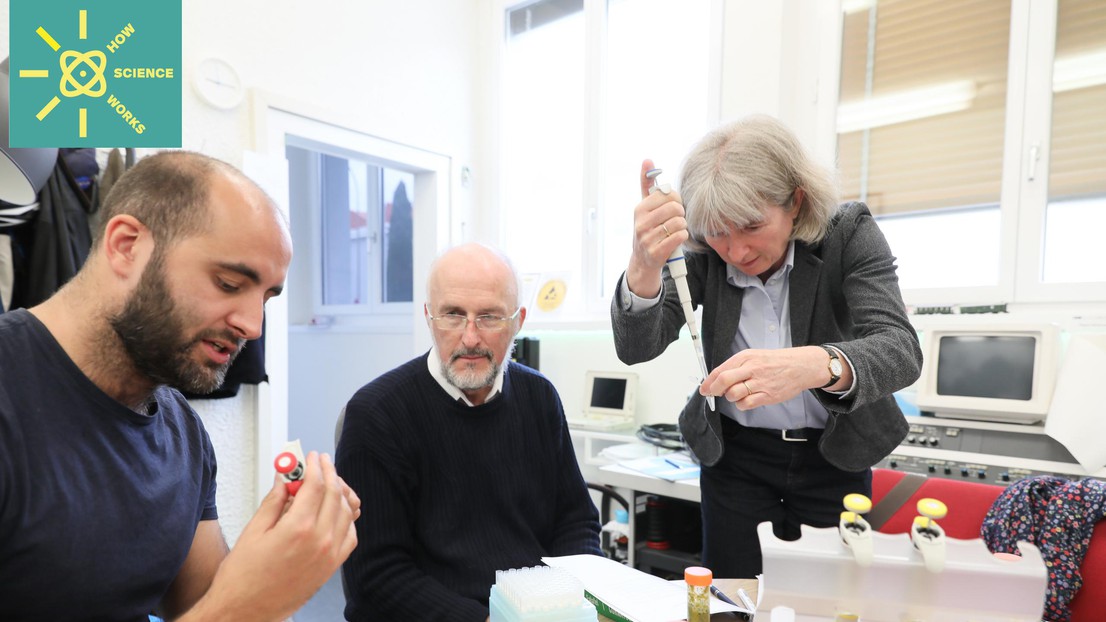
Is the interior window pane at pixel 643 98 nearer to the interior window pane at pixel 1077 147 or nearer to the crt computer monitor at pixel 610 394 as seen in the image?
the crt computer monitor at pixel 610 394

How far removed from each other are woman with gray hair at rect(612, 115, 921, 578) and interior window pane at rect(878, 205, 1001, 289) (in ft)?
5.25

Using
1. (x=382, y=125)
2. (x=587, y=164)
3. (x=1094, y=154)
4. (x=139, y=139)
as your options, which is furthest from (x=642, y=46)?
(x=139, y=139)

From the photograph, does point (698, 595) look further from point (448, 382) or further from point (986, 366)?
point (986, 366)

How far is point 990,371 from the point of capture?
2.16 meters

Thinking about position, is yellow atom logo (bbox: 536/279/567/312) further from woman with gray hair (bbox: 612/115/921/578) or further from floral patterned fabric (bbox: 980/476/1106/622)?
floral patterned fabric (bbox: 980/476/1106/622)

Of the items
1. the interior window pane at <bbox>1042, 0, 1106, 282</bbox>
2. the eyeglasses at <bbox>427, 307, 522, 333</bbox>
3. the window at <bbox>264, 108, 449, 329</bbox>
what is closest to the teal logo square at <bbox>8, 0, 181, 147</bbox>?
the eyeglasses at <bbox>427, 307, 522, 333</bbox>

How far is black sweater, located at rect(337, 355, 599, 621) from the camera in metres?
1.23

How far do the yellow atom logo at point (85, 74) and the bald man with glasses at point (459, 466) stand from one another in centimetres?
149

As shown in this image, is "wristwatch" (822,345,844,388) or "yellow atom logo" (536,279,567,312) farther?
"yellow atom logo" (536,279,567,312)

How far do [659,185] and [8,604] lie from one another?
1093 mm

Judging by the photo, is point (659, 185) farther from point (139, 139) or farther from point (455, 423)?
point (139, 139)

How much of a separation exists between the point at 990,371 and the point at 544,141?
265 cm

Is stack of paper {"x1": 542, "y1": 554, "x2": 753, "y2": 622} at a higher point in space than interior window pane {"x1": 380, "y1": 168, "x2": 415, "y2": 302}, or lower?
lower

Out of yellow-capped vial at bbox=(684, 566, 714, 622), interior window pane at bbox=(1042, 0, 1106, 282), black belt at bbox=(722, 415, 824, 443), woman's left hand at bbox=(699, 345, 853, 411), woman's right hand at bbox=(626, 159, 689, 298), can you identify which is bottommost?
yellow-capped vial at bbox=(684, 566, 714, 622)
